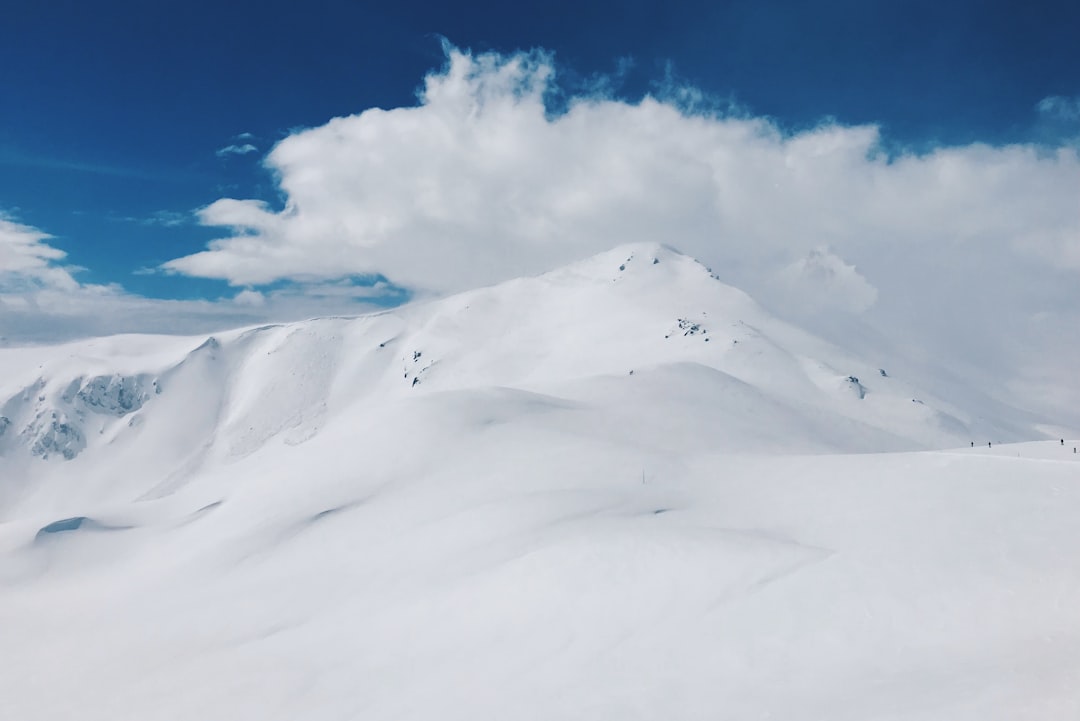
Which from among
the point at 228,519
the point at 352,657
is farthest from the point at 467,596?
the point at 228,519

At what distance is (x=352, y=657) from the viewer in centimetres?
→ 3050

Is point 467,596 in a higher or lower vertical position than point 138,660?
higher

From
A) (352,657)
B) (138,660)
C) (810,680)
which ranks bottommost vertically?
(138,660)

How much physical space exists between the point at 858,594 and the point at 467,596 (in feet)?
56.6

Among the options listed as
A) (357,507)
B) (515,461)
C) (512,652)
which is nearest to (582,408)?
(515,461)

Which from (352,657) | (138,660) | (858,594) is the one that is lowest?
(138,660)

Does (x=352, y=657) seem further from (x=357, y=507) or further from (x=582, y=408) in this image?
(x=582, y=408)

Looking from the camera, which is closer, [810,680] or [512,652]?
[810,680]

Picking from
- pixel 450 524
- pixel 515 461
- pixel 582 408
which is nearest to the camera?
pixel 450 524

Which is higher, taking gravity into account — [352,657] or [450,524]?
[450,524]

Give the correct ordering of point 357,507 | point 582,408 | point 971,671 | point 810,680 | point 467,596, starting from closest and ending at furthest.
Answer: point 971,671, point 810,680, point 467,596, point 357,507, point 582,408

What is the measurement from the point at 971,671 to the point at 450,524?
95.8 ft

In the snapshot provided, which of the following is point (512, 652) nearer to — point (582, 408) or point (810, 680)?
point (810, 680)

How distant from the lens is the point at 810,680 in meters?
21.5
